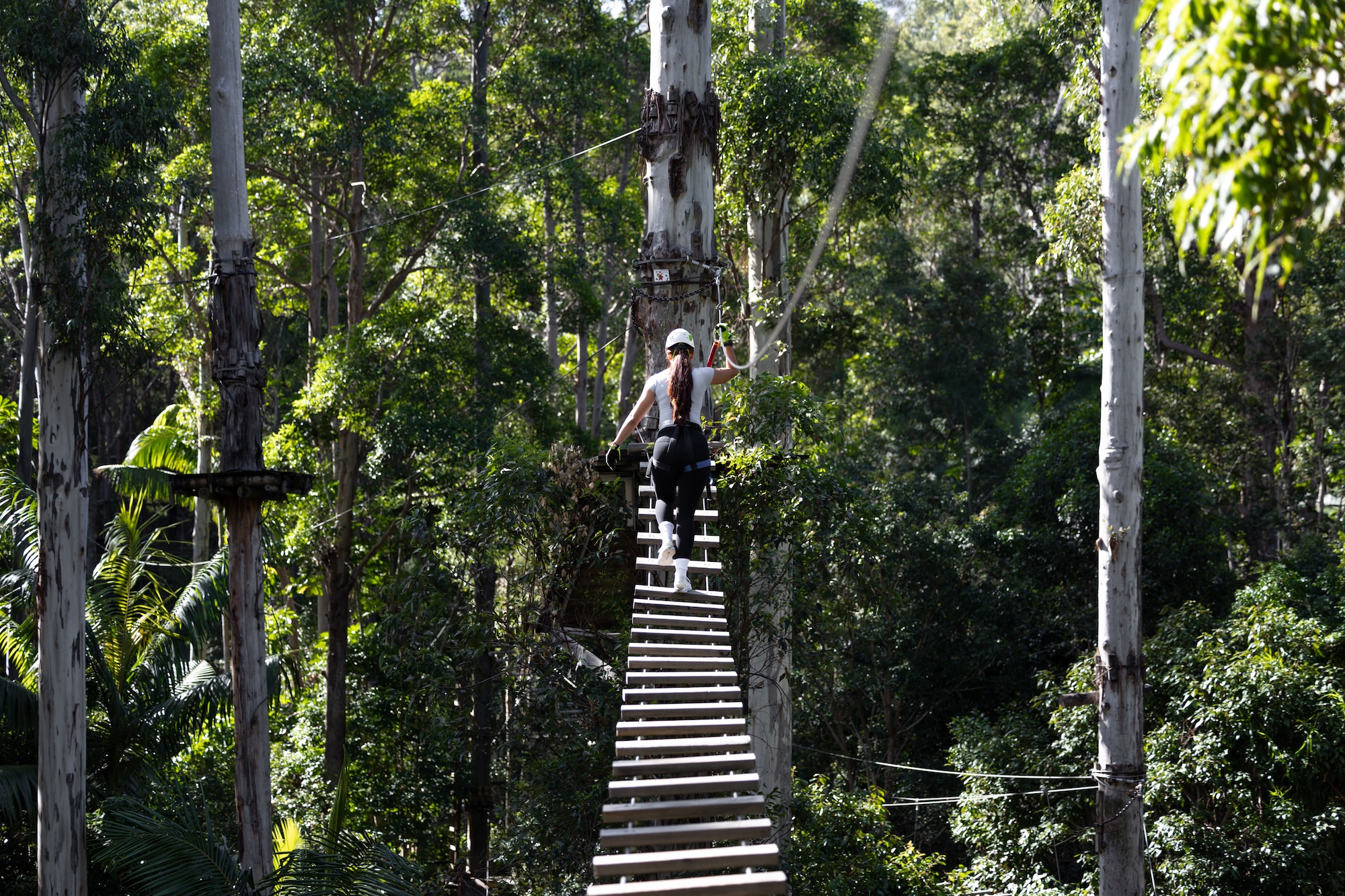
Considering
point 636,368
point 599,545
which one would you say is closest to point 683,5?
point 599,545

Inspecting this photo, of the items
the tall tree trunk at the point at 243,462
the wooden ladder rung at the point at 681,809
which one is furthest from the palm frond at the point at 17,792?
the wooden ladder rung at the point at 681,809

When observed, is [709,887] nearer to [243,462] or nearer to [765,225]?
[243,462]

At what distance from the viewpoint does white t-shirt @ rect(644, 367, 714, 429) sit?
5.99 metres

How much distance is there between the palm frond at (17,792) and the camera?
890 cm

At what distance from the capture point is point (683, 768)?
3.90 metres


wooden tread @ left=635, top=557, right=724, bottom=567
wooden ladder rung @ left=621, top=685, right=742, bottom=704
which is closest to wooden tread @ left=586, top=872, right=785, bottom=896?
wooden ladder rung @ left=621, top=685, right=742, bottom=704

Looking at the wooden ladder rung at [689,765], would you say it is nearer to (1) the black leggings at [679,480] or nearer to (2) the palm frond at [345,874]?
(1) the black leggings at [679,480]

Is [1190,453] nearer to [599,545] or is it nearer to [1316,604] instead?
[1316,604]

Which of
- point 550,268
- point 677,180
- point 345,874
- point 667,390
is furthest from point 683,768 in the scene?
point 550,268

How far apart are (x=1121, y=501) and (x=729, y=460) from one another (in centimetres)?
295

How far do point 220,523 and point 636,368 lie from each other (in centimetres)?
1174

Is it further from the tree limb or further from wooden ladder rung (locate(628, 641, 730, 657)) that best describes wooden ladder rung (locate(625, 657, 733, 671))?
the tree limb

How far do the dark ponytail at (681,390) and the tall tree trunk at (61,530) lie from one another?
547cm

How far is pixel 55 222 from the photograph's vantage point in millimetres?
8719
